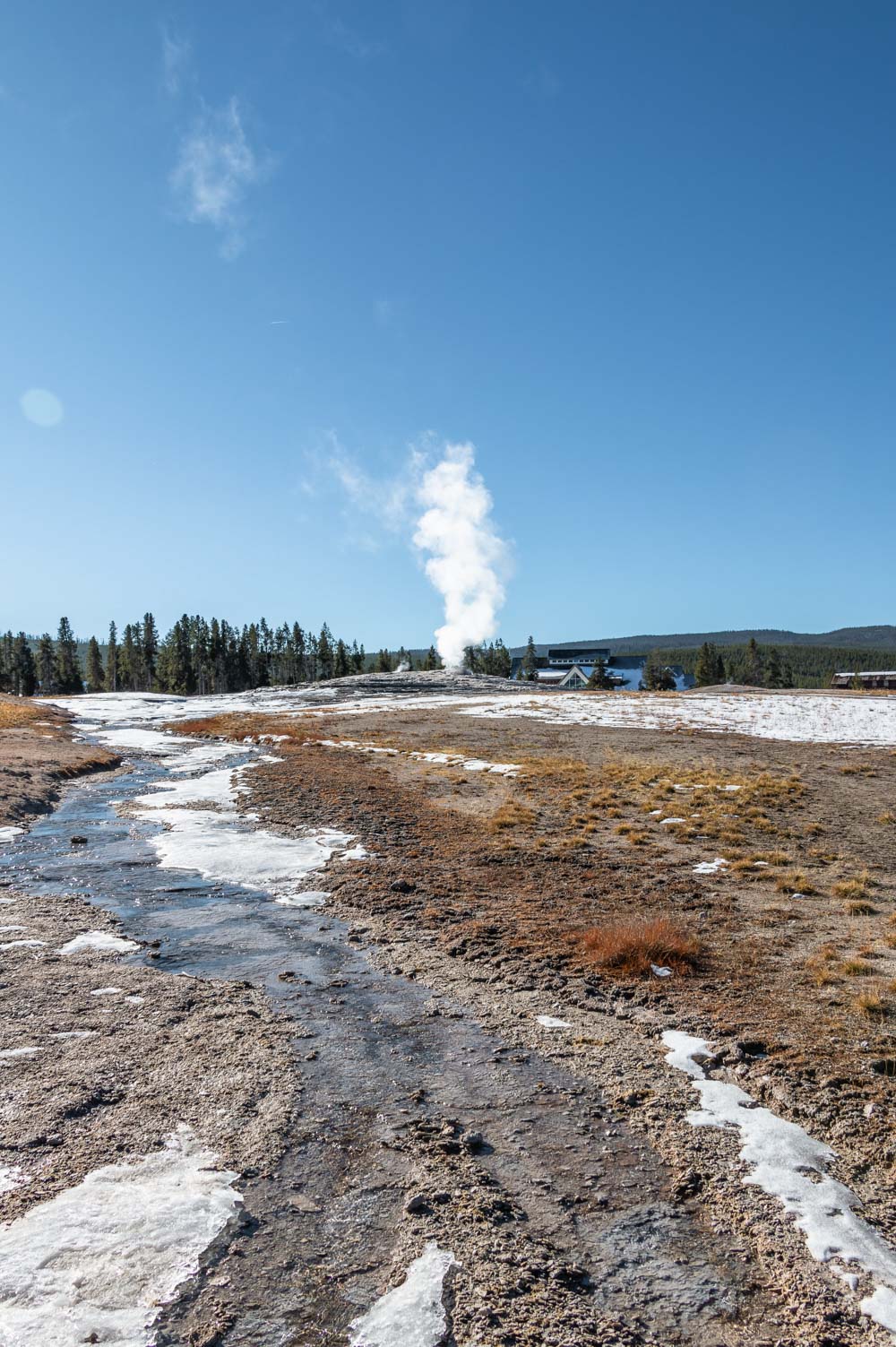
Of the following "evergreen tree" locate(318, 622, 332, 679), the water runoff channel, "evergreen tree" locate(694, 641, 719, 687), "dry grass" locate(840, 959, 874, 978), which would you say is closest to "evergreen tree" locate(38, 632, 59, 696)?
"evergreen tree" locate(318, 622, 332, 679)

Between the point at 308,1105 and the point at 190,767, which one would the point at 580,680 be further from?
the point at 308,1105

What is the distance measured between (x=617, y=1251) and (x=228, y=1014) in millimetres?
4473

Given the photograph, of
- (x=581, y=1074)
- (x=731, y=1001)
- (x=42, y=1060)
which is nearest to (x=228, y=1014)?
(x=42, y=1060)

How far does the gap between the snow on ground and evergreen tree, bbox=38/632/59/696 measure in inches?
5349

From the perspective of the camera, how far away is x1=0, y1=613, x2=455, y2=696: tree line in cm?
12325

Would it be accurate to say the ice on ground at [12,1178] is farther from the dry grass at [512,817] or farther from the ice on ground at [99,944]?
the dry grass at [512,817]

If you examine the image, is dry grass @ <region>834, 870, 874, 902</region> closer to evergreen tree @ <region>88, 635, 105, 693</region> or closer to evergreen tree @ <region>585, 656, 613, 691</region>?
evergreen tree @ <region>585, 656, 613, 691</region>

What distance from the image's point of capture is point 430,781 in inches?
914

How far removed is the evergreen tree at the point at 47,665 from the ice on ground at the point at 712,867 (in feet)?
429

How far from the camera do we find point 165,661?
125750 mm

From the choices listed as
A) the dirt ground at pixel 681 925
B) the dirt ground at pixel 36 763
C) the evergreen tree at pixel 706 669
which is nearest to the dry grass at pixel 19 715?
the dirt ground at pixel 36 763

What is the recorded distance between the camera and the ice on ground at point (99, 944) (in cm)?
898

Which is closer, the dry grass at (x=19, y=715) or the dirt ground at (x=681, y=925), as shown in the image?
the dirt ground at (x=681, y=925)

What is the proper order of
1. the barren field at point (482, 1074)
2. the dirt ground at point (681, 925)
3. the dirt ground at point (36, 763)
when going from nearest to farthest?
the barren field at point (482, 1074) < the dirt ground at point (681, 925) < the dirt ground at point (36, 763)
